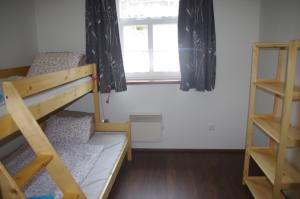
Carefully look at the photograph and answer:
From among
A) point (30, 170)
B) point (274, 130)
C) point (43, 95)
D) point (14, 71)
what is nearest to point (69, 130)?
point (14, 71)

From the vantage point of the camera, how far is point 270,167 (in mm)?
1977

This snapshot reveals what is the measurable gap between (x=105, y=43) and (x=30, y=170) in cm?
192

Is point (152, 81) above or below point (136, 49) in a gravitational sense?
below

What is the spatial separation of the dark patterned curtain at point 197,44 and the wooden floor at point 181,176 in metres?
0.88

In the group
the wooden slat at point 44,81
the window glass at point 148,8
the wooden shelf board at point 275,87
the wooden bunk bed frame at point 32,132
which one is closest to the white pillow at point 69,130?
the wooden slat at point 44,81

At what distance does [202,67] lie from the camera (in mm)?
2811

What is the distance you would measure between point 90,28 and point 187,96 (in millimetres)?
1428

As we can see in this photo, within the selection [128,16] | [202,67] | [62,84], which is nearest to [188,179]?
[202,67]

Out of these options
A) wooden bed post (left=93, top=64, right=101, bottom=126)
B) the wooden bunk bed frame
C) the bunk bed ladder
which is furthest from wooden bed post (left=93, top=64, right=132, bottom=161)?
the bunk bed ladder

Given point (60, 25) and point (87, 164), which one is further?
point (60, 25)

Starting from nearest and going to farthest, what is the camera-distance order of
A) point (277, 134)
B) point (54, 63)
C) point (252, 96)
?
point (277, 134) < point (252, 96) < point (54, 63)

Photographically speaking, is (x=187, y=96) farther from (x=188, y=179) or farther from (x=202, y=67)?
(x=188, y=179)

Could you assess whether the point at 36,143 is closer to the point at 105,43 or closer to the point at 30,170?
the point at 30,170

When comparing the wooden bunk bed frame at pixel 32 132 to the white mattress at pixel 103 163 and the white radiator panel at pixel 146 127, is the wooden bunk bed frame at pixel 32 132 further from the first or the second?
the white radiator panel at pixel 146 127
